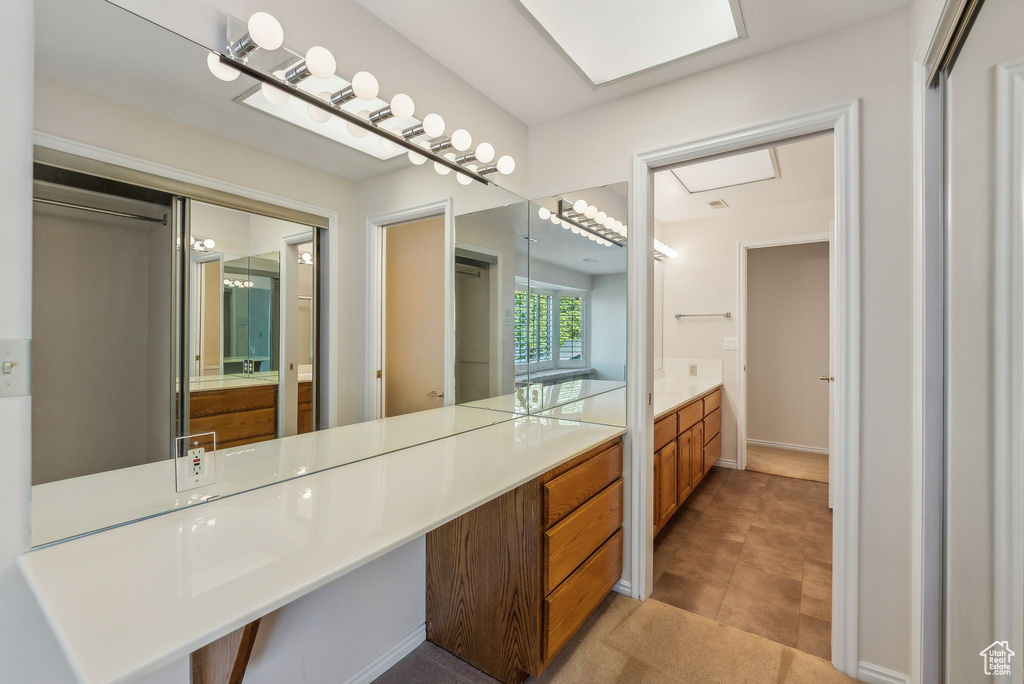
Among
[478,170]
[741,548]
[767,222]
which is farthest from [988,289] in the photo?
[767,222]

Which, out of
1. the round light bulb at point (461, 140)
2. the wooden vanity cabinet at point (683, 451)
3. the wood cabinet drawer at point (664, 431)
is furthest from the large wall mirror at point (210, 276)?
the wooden vanity cabinet at point (683, 451)

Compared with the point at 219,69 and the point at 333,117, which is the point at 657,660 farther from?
the point at 219,69

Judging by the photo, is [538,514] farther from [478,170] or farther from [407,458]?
[478,170]

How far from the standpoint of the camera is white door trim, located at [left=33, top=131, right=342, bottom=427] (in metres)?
0.90

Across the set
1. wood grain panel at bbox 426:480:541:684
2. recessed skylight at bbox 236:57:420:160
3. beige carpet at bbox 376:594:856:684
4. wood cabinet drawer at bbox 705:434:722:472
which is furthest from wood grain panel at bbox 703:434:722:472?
recessed skylight at bbox 236:57:420:160

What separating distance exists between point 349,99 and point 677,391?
2.88 meters

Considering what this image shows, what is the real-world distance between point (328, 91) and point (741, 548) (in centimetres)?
295

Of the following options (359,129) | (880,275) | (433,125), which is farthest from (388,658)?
(880,275)

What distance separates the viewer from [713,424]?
3.74 metres

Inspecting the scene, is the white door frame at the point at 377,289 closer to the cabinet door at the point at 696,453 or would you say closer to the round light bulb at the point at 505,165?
the round light bulb at the point at 505,165

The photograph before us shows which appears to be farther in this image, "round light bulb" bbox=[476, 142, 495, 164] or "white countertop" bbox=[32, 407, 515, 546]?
"round light bulb" bbox=[476, 142, 495, 164]

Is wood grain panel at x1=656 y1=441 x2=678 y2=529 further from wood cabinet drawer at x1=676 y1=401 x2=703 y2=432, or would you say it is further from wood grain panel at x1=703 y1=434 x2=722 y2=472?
wood grain panel at x1=703 y1=434 x2=722 y2=472

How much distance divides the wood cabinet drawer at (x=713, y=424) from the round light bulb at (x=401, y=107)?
306 cm

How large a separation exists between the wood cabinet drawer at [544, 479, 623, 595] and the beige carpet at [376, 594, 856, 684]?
34 cm
